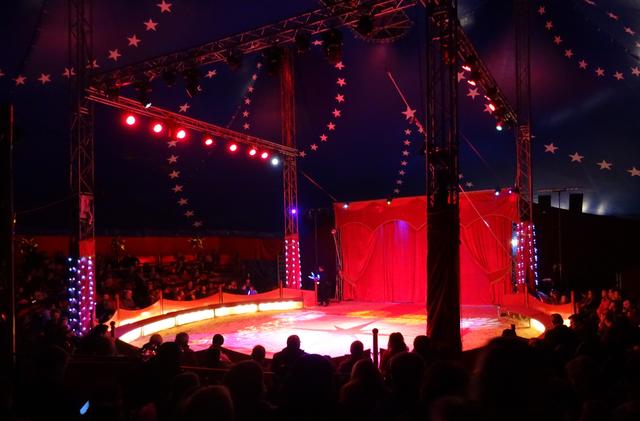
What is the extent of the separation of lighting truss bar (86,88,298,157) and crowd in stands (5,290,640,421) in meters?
7.47

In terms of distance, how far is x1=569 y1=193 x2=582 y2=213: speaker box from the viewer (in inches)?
564

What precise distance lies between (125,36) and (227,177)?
20.1 feet

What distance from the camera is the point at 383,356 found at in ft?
17.6

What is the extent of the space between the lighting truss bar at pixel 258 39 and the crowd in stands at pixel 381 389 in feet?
20.7

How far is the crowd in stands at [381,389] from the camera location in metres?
1.59

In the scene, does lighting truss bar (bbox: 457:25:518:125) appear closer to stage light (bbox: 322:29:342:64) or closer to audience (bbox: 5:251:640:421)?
stage light (bbox: 322:29:342:64)

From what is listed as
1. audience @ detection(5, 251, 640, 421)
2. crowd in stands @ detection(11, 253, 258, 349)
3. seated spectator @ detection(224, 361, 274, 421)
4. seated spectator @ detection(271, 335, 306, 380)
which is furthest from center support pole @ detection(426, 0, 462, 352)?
crowd in stands @ detection(11, 253, 258, 349)

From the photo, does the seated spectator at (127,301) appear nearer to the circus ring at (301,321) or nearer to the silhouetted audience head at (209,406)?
the circus ring at (301,321)

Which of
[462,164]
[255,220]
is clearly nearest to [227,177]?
[255,220]

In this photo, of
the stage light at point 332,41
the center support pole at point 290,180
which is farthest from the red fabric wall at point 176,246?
the stage light at point 332,41

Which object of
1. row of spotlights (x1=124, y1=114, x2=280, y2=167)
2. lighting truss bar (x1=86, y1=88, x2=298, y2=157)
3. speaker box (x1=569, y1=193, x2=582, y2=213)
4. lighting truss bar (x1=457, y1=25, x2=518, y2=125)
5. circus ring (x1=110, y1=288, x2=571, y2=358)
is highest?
lighting truss bar (x1=457, y1=25, x2=518, y2=125)

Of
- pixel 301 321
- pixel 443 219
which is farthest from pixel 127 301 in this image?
pixel 443 219

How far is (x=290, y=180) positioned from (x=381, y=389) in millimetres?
13397

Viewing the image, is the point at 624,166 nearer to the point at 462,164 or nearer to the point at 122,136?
the point at 462,164
